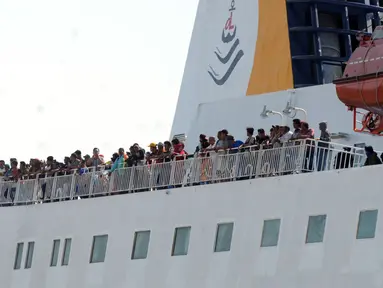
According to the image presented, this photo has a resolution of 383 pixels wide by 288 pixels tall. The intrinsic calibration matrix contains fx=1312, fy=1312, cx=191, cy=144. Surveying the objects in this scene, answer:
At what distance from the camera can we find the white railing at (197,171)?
25.8 metres

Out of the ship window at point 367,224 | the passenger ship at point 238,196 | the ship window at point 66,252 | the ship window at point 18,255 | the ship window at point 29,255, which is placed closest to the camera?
the ship window at point 367,224

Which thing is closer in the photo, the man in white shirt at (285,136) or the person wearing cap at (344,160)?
the person wearing cap at (344,160)

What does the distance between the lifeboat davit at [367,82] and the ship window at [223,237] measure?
3455 mm

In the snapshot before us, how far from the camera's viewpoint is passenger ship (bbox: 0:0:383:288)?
24766 mm

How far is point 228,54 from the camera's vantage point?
36.9m

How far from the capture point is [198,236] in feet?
90.7

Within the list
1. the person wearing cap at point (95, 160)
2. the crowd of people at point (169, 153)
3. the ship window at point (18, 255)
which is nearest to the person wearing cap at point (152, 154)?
the crowd of people at point (169, 153)

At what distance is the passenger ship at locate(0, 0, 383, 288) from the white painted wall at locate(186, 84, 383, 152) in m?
0.04

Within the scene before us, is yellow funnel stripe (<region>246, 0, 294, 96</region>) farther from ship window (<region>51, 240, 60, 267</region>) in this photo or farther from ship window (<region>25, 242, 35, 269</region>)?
ship window (<region>25, 242, 35, 269</region>)

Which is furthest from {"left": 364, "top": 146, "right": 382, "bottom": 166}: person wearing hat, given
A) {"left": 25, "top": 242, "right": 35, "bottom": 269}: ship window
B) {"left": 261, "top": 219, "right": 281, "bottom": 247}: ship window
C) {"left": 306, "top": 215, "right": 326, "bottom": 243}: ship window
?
{"left": 25, "top": 242, "right": 35, "bottom": 269}: ship window

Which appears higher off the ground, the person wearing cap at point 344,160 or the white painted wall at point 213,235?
the person wearing cap at point 344,160

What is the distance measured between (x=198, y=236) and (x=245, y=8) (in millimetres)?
10855

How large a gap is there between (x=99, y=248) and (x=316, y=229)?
7199 mm

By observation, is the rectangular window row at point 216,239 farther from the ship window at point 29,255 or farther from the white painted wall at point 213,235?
the white painted wall at point 213,235
